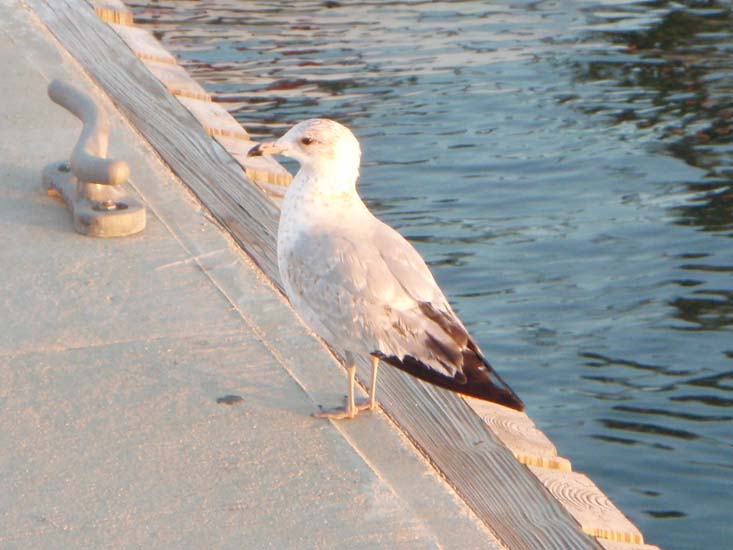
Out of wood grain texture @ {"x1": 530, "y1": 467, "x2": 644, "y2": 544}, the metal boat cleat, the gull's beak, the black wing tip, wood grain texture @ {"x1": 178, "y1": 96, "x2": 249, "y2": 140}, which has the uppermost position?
the gull's beak

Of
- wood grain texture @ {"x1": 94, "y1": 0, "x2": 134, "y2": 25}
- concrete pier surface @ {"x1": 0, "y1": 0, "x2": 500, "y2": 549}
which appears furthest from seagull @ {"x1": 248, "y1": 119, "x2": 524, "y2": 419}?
wood grain texture @ {"x1": 94, "y1": 0, "x2": 134, "y2": 25}

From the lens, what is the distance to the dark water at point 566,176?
252 inches

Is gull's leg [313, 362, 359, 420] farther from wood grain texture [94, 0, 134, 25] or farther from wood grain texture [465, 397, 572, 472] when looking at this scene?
wood grain texture [94, 0, 134, 25]

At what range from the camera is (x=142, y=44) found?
25.0 ft

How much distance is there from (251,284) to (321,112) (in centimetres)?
598

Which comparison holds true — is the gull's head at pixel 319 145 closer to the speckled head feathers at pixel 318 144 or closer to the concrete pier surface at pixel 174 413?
the speckled head feathers at pixel 318 144

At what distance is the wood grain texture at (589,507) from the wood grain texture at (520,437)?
54mm

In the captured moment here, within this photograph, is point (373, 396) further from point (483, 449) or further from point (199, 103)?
point (199, 103)

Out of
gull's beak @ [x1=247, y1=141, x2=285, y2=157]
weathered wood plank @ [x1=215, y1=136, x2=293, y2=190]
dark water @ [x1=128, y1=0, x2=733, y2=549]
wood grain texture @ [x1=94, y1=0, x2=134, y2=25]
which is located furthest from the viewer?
wood grain texture @ [x1=94, y1=0, x2=134, y2=25]

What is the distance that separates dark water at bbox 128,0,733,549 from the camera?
640 centimetres

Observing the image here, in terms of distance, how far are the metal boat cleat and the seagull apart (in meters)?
0.80

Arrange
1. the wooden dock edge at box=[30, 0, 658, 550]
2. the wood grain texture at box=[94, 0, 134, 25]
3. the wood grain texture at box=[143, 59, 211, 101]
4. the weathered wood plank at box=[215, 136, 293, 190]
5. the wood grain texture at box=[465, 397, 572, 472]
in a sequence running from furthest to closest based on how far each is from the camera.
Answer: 1. the wood grain texture at box=[94, 0, 134, 25]
2. the wood grain texture at box=[143, 59, 211, 101]
3. the weathered wood plank at box=[215, 136, 293, 190]
4. the wood grain texture at box=[465, 397, 572, 472]
5. the wooden dock edge at box=[30, 0, 658, 550]

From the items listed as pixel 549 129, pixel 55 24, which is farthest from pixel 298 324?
pixel 549 129

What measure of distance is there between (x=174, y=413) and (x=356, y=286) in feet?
2.09
